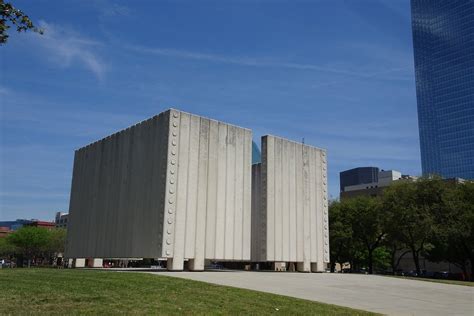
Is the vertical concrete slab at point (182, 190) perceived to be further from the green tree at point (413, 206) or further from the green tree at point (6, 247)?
the green tree at point (6, 247)

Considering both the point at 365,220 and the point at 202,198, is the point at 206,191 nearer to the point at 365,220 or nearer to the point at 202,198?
the point at 202,198

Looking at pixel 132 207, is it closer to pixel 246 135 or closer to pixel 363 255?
pixel 246 135

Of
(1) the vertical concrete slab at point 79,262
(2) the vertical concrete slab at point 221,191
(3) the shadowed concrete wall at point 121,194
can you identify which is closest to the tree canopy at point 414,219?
(2) the vertical concrete slab at point 221,191

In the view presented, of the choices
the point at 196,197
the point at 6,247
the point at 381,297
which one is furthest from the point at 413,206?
the point at 6,247

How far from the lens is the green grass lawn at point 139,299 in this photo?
12922 millimetres

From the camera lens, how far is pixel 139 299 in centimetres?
1462

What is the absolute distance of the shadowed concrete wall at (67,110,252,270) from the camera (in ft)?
107

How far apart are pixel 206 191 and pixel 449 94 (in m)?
170

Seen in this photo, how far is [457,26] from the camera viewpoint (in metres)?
187

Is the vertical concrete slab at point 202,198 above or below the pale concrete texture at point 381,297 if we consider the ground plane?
above

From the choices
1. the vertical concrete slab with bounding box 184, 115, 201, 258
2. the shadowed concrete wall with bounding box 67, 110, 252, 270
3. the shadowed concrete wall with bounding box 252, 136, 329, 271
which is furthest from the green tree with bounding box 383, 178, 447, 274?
the vertical concrete slab with bounding box 184, 115, 201, 258

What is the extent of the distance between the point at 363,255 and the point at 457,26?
457ft

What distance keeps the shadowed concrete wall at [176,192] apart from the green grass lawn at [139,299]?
531 inches

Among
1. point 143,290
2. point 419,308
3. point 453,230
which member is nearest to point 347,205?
point 453,230
